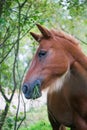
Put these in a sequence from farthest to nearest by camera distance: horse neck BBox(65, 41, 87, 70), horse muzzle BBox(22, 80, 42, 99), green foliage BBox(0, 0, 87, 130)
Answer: green foliage BBox(0, 0, 87, 130), horse neck BBox(65, 41, 87, 70), horse muzzle BBox(22, 80, 42, 99)

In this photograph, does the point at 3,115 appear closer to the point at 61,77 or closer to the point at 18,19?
the point at 18,19

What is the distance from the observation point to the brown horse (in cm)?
451

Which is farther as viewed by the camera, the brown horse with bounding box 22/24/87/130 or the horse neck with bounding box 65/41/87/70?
the horse neck with bounding box 65/41/87/70

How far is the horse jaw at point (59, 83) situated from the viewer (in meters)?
4.75

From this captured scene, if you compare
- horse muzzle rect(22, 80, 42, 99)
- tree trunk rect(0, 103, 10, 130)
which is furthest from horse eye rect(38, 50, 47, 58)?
tree trunk rect(0, 103, 10, 130)

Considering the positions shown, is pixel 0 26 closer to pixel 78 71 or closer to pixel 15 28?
pixel 15 28

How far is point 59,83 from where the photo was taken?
4863 millimetres

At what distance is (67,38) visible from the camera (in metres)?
5.00

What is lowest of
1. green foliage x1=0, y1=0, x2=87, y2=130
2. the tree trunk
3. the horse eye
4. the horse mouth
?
the tree trunk

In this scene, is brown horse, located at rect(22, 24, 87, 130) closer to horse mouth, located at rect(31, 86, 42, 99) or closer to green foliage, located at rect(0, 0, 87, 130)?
horse mouth, located at rect(31, 86, 42, 99)

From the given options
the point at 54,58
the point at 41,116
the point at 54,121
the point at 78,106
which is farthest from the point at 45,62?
the point at 41,116

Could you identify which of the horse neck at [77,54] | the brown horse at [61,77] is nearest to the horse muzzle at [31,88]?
the brown horse at [61,77]

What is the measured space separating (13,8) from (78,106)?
7.73 ft

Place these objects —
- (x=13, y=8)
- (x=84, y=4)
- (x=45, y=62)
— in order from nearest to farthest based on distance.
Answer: (x=45, y=62)
(x=13, y=8)
(x=84, y=4)
